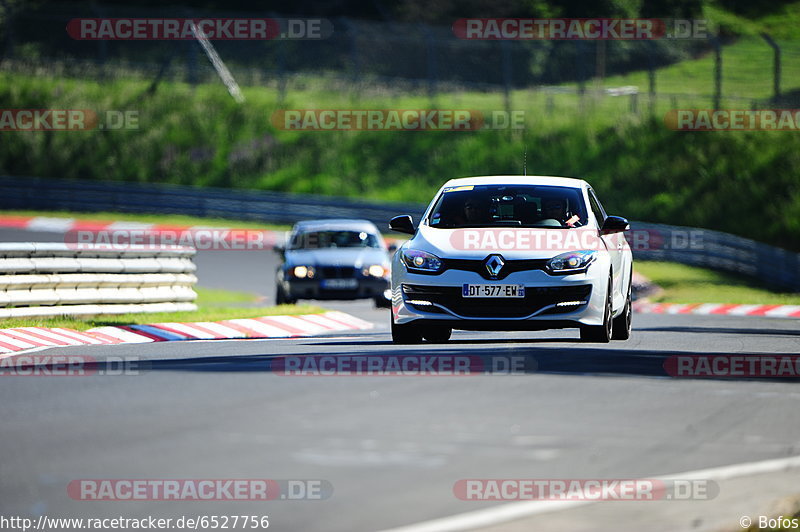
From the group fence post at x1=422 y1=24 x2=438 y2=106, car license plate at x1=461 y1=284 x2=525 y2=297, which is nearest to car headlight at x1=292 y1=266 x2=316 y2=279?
car license plate at x1=461 y1=284 x2=525 y2=297

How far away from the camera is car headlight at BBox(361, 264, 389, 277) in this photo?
2266 cm

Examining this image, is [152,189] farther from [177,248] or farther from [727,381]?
[727,381]

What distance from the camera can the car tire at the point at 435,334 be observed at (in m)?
13.9

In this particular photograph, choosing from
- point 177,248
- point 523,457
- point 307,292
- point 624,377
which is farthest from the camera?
point 307,292

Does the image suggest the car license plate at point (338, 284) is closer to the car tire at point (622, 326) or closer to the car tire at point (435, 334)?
the car tire at point (622, 326)

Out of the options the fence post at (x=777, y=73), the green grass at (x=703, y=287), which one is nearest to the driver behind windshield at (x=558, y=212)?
the green grass at (x=703, y=287)

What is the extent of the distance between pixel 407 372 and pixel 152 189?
3424cm

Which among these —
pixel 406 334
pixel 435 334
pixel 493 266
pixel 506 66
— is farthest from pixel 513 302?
pixel 506 66

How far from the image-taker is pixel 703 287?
29.7 metres

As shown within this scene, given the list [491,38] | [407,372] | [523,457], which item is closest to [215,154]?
[491,38]

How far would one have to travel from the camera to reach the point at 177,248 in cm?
1981

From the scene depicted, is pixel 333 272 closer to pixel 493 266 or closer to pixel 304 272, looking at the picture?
pixel 304 272

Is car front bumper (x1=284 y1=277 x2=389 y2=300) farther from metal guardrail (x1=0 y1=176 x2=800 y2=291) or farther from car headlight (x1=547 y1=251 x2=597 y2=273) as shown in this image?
metal guardrail (x1=0 y1=176 x2=800 y2=291)

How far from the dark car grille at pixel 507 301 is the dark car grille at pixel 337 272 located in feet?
31.5
